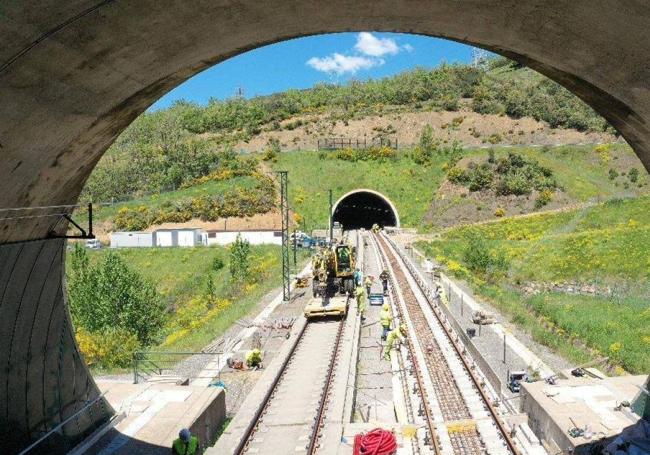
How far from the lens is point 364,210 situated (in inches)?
2694

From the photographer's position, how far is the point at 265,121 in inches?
3221

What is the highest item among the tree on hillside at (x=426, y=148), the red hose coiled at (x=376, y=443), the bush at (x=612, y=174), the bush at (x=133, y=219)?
the tree on hillside at (x=426, y=148)

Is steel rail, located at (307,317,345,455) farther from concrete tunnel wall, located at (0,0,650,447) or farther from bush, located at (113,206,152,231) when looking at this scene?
bush, located at (113,206,152,231)

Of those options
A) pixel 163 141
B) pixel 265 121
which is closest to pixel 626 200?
pixel 265 121

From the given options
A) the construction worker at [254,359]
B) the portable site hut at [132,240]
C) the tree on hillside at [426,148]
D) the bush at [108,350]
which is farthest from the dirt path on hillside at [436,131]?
the construction worker at [254,359]

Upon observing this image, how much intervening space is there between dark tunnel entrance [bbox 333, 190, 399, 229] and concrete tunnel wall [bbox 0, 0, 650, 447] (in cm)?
4936

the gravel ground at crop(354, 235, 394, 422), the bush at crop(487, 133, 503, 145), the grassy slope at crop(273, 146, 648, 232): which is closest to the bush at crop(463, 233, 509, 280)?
the gravel ground at crop(354, 235, 394, 422)

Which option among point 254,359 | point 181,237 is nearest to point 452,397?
point 254,359

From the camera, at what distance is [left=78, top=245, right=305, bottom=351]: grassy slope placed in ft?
89.6

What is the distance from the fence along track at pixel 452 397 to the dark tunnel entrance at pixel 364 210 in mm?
36548

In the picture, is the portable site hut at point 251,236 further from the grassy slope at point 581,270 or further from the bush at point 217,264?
the grassy slope at point 581,270

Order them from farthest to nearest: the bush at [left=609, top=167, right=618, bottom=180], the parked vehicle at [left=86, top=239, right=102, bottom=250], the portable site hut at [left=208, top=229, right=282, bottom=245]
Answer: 1. the bush at [left=609, top=167, right=618, bottom=180]
2. the parked vehicle at [left=86, top=239, right=102, bottom=250]
3. the portable site hut at [left=208, top=229, right=282, bottom=245]

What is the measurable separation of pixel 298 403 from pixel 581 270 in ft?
69.8

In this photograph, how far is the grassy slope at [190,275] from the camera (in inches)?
1075
